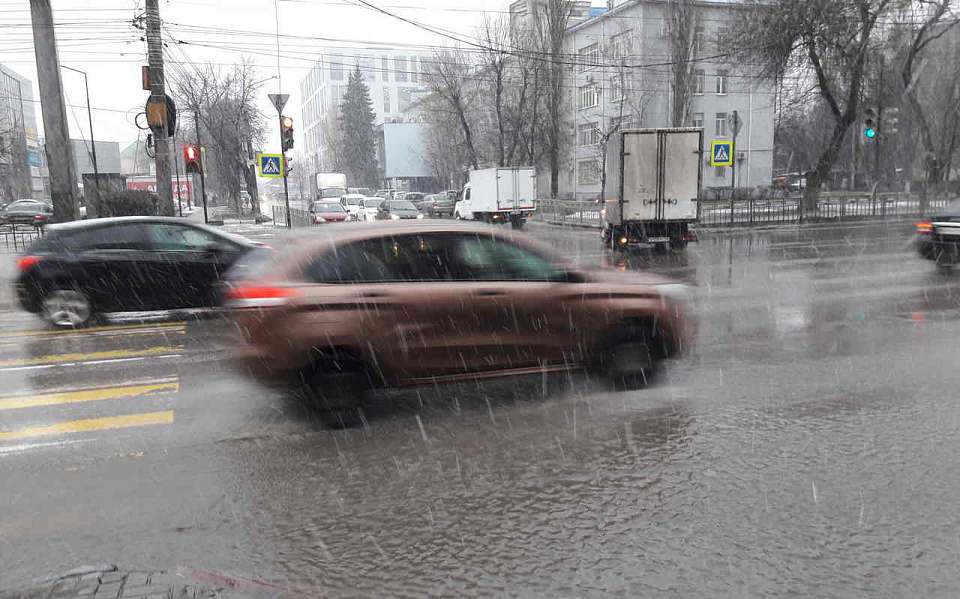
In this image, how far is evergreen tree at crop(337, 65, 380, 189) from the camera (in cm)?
10450

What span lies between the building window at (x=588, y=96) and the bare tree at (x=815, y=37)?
93.3 feet

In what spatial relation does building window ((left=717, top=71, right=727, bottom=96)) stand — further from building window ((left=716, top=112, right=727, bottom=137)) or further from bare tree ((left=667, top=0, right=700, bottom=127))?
bare tree ((left=667, top=0, right=700, bottom=127))

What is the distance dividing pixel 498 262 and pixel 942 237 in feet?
40.2

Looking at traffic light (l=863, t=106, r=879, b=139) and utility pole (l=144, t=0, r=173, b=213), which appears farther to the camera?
traffic light (l=863, t=106, r=879, b=139)

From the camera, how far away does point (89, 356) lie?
8203 mm

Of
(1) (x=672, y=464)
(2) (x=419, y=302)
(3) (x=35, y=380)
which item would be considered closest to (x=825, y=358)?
(1) (x=672, y=464)

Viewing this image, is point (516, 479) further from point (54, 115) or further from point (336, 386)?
point (54, 115)

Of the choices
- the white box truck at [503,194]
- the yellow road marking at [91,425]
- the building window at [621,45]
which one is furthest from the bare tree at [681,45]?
the yellow road marking at [91,425]

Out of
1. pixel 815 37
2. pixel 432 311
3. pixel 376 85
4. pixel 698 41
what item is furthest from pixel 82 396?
pixel 376 85

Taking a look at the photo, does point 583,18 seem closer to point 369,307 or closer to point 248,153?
point 248,153

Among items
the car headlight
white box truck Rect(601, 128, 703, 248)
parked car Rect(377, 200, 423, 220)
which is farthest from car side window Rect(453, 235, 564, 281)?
parked car Rect(377, 200, 423, 220)

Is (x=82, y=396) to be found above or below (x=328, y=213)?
below

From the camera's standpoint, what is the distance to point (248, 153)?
60844 millimetres

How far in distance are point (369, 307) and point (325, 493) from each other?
164 cm
